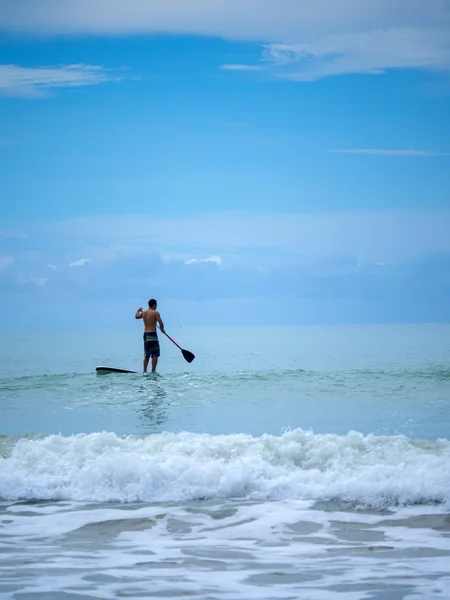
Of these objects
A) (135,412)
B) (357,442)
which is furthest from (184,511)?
(135,412)

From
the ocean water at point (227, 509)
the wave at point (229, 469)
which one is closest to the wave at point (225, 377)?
the ocean water at point (227, 509)

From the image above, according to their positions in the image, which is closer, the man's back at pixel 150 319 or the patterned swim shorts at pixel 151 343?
the man's back at pixel 150 319

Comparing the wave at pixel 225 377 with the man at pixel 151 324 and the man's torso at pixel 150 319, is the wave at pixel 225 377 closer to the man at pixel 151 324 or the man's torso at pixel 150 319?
the man at pixel 151 324

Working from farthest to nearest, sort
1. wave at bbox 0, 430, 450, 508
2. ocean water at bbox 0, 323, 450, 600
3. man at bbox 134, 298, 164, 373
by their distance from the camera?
man at bbox 134, 298, 164, 373 → wave at bbox 0, 430, 450, 508 → ocean water at bbox 0, 323, 450, 600

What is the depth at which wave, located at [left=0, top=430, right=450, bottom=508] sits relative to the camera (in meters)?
7.53

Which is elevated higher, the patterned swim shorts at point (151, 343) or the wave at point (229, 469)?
the patterned swim shorts at point (151, 343)

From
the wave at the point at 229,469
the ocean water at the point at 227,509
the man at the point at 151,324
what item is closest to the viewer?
the ocean water at the point at 227,509

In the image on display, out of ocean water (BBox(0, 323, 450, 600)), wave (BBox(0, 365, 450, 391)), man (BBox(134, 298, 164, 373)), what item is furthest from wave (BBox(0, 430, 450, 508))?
Result: man (BBox(134, 298, 164, 373))

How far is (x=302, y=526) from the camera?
6543mm

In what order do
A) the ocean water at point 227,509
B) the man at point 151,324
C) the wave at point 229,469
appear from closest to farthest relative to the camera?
the ocean water at point 227,509, the wave at point 229,469, the man at point 151,324

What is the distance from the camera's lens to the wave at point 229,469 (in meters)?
7.53

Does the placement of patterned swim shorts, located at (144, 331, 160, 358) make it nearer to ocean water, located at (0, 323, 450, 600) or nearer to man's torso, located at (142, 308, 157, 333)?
man's torso, located at (142, 308, 157, 333)

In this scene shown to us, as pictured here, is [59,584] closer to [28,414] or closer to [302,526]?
[302,526]

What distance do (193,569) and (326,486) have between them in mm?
2563
